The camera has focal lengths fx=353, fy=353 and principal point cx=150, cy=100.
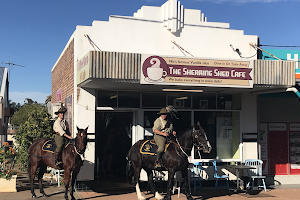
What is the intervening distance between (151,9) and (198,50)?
2.17 meters

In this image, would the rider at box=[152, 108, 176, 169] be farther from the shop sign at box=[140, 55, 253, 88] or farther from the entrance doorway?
the entrance doorway

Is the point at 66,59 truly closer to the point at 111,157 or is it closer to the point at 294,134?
the point at 111,157

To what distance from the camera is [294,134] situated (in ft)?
47.7

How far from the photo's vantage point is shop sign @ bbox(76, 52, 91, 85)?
9.68 meters

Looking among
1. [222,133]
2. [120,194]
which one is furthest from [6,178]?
[222,133]

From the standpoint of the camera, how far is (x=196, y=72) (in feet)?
34.1

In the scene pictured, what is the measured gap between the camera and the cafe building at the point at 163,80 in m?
A: 10.2

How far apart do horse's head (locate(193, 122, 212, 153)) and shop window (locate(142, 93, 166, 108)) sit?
2.99 metres

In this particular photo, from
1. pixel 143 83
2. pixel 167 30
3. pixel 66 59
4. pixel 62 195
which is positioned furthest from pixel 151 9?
pixel 62 195

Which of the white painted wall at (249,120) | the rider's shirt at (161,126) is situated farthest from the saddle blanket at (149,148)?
Answer: the white painted wall at (249,120)

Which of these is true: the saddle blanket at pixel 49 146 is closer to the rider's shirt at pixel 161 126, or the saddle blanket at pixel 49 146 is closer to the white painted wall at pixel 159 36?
the white painted wall at pixel 159 36

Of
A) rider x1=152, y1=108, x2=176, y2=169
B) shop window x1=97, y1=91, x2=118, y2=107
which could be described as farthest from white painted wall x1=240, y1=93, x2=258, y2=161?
shop window x1=97, y1=91, x2=118, y2=107

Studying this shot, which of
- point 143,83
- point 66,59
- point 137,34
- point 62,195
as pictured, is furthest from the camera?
point 66,59

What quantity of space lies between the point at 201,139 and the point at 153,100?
10.8 feet
